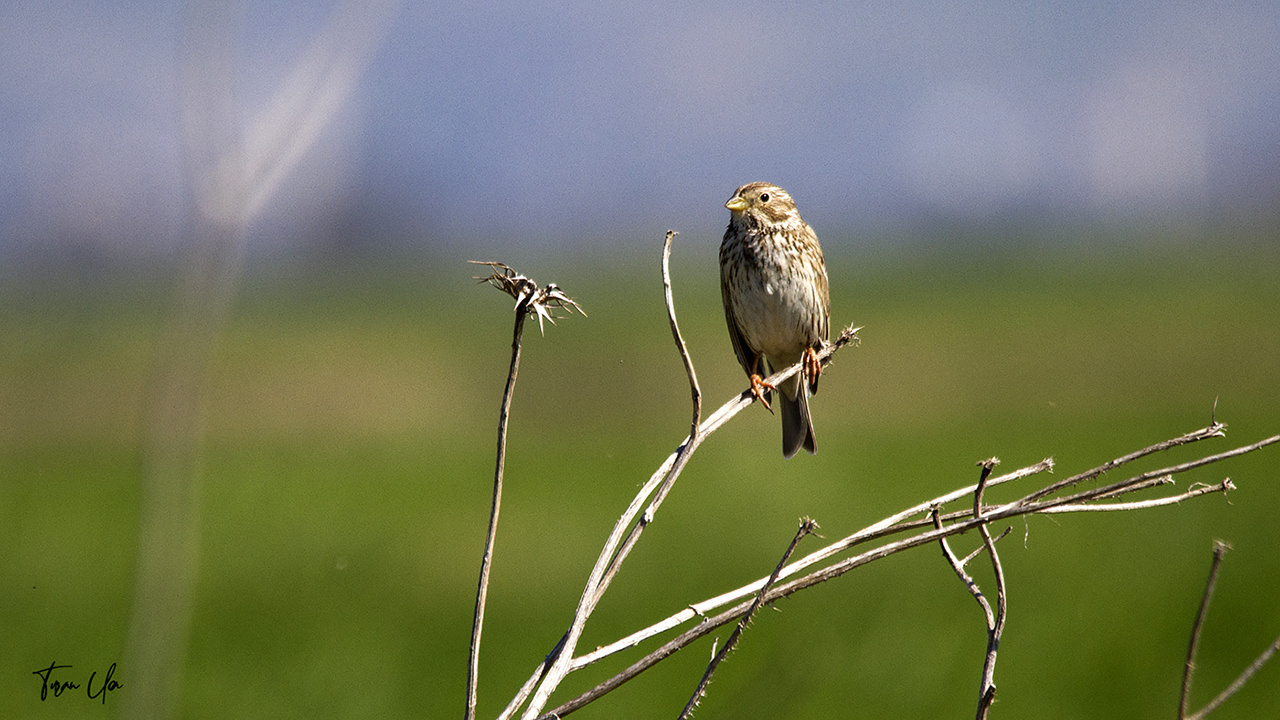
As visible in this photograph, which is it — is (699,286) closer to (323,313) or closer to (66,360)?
(323,313)

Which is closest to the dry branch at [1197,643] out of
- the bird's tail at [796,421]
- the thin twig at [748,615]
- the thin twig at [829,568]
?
the thin twig at [829,568]

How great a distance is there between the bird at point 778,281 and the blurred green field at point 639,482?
2302 millimetres

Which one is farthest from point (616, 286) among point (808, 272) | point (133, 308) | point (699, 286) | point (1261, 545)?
point (808, 272)

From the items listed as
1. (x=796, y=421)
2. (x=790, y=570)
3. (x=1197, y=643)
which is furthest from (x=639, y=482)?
(x=1197, y=643)

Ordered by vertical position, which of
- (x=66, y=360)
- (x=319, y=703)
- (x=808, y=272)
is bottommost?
(x=319, y=703)

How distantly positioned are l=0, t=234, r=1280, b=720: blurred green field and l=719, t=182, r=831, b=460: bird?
7.55 ft

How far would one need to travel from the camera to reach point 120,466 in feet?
77.7

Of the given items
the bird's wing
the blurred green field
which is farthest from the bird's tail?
the blurred green field

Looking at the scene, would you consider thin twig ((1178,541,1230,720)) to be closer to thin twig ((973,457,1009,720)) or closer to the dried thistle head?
thin twig ((973,457,1009,720))

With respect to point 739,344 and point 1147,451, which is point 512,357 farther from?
point 739,344

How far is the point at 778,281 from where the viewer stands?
5.01 metres

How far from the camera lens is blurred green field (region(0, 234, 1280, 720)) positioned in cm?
1167

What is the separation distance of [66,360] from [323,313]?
34.0 ft

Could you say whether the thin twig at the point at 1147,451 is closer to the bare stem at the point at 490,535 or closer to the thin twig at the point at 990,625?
the thin twig at the point at 990,625
